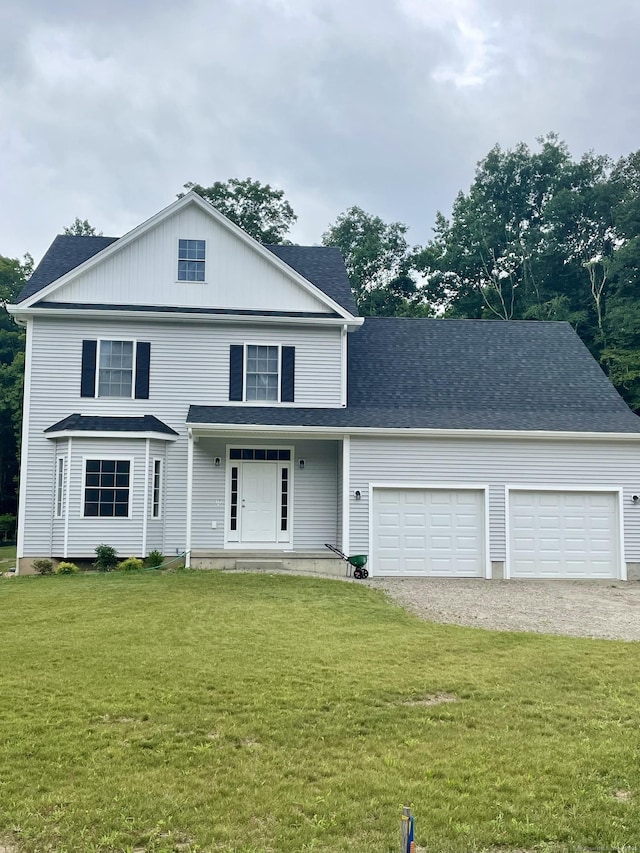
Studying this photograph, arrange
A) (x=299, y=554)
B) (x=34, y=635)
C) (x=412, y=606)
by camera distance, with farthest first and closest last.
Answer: (x=299, y=554), (x=412, y=606), (x=34, y=635)

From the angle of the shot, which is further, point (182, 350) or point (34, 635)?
point (182, 350)

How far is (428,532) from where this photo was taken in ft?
50.6

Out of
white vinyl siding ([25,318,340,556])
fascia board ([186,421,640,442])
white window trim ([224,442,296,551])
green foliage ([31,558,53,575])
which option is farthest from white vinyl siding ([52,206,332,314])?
green foliage ([31,558,53,575])

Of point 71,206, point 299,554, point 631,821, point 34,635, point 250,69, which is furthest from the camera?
point 71,206

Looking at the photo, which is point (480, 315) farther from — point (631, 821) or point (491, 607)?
point (631, 821)

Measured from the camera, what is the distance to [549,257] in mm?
34844

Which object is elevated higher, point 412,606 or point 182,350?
point 182,350

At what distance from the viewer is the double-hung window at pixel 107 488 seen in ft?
49.3

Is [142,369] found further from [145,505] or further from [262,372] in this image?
[145,505]

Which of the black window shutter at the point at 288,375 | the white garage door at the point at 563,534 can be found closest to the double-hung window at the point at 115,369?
the black window shutter at the point at 288,375

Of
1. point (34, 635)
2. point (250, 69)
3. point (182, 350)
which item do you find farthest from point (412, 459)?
point (250, 69)

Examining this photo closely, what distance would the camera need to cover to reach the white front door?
52.6ft

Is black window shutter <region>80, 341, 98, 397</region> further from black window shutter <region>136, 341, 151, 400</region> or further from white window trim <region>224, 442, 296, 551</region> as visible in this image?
white window trim <region>224, 442, 296, 551</region>

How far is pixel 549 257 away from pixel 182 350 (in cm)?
2511
